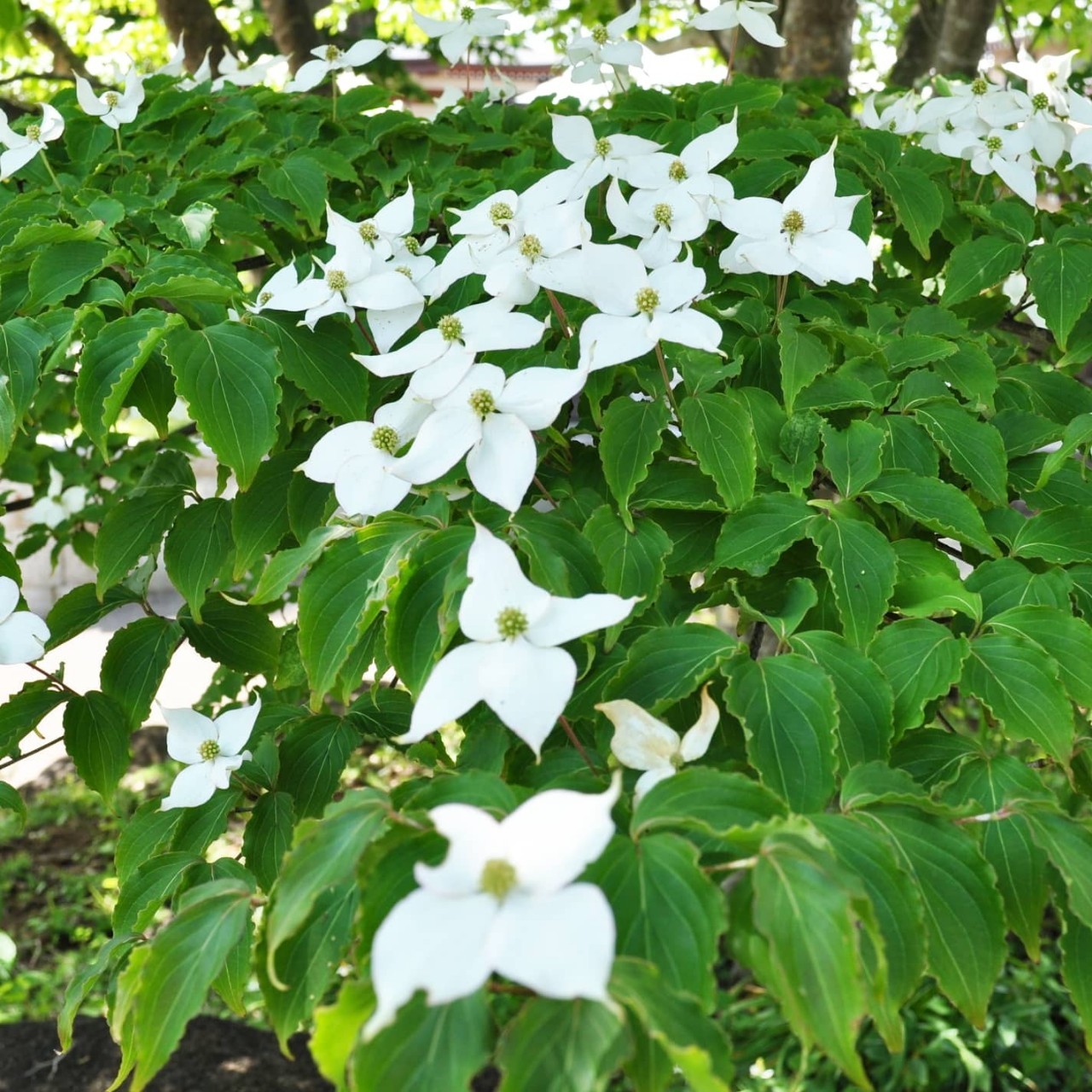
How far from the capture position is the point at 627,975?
2.08ft

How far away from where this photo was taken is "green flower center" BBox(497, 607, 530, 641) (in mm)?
838

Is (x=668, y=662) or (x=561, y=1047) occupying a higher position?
(x=561, y=1047)

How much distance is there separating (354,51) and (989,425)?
120 cm

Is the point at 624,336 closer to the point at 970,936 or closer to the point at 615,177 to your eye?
the point at 615,177

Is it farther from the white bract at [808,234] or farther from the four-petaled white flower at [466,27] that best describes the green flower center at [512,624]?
the four-petaled white flower at [466,27]

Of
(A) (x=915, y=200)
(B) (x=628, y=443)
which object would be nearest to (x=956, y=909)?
(B) (x=628, y=443)

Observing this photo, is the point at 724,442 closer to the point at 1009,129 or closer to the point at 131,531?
the point at 131,531

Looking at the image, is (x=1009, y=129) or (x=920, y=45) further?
(x=920, y=45)

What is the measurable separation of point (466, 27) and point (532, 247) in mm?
951

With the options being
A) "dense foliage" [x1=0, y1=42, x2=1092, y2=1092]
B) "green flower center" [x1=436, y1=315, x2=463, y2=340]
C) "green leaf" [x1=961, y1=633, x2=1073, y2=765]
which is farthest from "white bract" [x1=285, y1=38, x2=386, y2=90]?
"green leaf" [x1=961, y1=633, x2=1073, y2=765]

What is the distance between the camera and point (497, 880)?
2.06 ft

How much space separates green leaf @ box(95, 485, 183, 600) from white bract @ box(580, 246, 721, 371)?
0.63 meters

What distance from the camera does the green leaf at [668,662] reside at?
952mm

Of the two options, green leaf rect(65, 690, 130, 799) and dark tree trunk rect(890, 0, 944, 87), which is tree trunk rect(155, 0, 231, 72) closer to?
dark tree trunk rect(890, 0, 944, 87)
